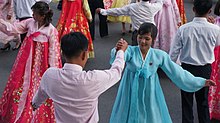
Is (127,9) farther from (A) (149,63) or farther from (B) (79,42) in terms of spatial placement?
(B) (79,42)

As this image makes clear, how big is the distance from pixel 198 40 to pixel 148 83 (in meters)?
0.70

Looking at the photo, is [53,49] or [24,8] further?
[24,8]

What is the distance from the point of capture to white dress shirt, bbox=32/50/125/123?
2.13 m

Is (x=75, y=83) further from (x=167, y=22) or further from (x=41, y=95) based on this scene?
(x=167, y=22)

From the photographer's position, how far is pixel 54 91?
7.12 feet

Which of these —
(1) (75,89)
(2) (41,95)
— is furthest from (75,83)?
(2) (41,95)

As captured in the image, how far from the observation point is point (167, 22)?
5367mm

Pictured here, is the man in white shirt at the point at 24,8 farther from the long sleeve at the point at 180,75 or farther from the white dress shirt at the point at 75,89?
the white dress shirt at the point at 75,89

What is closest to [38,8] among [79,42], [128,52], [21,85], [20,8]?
[21,85]

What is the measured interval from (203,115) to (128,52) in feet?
3.52

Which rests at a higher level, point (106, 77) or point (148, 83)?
point (106, 77)

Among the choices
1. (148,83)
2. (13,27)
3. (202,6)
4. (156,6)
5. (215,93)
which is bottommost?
(215,93)

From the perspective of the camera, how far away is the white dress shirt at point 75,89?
2.13 meters

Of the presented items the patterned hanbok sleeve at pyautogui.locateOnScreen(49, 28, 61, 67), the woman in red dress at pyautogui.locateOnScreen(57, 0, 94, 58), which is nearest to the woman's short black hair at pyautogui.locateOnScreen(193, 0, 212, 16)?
the patterned hanbok sleeve at pyautogui.locateOnScreen(49, 28, 61, 67)
